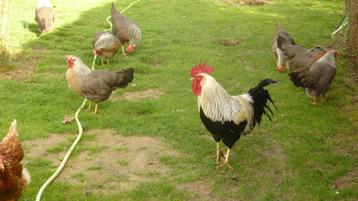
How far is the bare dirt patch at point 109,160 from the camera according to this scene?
598 cm

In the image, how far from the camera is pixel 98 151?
6.78 metres

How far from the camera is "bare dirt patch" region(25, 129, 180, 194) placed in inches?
235

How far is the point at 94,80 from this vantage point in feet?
25.7

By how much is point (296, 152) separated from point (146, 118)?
277 cm

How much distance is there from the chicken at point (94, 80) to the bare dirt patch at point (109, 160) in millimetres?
781

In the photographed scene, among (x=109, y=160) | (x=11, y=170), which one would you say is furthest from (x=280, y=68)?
(x=11, y=170)

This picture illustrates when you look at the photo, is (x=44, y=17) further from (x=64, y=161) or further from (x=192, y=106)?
(x=64, y=161)

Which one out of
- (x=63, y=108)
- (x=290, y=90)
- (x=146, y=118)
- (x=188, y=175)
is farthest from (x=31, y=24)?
(x=188, y=175)

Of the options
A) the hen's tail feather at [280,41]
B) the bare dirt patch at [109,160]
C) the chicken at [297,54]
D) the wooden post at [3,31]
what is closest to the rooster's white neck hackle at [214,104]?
the bare dirt patch at [109,160]

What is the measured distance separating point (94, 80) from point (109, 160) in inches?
74.5

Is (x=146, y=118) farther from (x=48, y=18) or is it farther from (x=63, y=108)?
(x=48, y=18)

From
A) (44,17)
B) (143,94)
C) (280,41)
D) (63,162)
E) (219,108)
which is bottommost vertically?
(143,94)

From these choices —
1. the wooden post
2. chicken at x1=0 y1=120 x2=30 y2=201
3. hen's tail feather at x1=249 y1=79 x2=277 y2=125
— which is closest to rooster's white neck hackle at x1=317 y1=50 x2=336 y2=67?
hen's tail feather at x1=249 y1=79 x2=277 y2=125

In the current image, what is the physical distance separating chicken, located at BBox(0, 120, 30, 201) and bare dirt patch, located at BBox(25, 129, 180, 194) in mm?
1088
